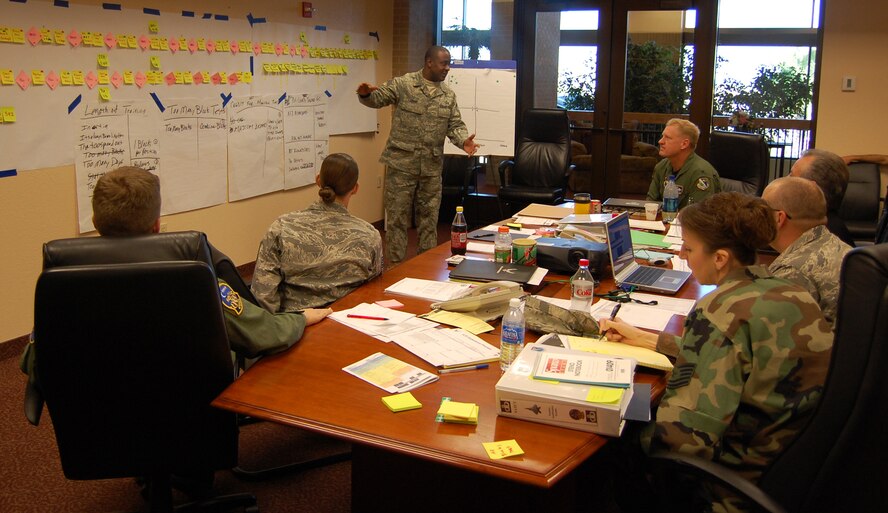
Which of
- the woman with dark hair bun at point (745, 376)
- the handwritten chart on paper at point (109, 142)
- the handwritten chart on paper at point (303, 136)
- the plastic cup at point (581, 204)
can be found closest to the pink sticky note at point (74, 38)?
the handwritten chart on paper at point (109, 142)

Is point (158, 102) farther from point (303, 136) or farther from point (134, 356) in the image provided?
point (134, 356)

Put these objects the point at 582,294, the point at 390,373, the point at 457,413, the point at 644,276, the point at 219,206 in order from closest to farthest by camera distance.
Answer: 1. the point at 457,413
2. the point at 390,373
3. the point at 582,294
4. the point at 644,276
5. the point at 219,206

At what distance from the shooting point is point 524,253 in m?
3.26

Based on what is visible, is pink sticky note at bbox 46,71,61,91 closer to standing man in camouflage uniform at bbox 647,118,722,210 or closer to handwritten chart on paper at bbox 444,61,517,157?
standing man in camouflage uniform at bbox 647,118,722,210

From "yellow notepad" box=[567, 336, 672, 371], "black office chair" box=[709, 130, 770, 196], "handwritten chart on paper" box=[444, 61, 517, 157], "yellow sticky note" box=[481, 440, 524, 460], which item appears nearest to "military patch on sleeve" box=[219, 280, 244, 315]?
"yellow sticky note" box=[481, 440, 524, 460]

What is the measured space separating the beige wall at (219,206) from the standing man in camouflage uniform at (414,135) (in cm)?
93

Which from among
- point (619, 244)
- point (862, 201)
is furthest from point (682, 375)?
point (862, 201)

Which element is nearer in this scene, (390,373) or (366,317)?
(390,373)

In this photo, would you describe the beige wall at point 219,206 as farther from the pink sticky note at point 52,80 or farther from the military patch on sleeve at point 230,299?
the military patch on sleeve at point 230,299

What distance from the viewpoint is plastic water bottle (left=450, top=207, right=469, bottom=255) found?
11.4 ft

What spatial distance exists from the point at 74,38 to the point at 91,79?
0.72ft

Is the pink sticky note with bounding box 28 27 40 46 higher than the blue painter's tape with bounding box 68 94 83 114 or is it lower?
higher

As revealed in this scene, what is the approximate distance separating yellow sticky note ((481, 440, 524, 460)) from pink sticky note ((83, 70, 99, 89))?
3376mm

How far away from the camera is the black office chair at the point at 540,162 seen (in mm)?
6727
